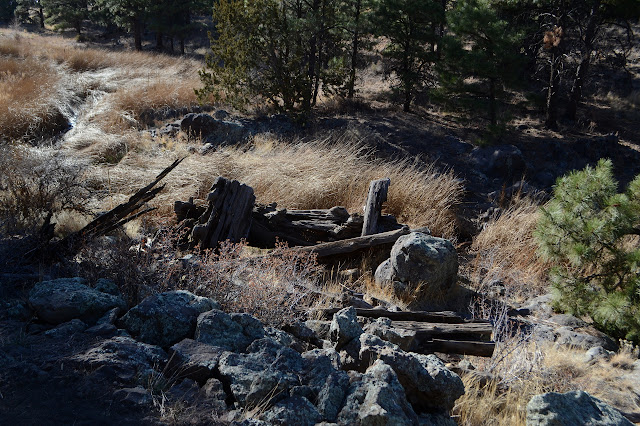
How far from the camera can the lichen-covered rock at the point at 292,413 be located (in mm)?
2549

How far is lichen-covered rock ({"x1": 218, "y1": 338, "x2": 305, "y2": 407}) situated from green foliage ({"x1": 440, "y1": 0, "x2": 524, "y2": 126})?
34.9 feet

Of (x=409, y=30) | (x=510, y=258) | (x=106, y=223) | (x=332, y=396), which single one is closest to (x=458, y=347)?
(x=332, y=396)

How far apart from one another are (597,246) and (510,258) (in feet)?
6.22

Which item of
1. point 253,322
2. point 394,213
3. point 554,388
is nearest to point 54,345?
point 253,322

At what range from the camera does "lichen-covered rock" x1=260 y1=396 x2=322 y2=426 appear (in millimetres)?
2549

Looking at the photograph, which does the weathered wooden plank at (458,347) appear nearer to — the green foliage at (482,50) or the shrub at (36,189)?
the shrub at (36,189)

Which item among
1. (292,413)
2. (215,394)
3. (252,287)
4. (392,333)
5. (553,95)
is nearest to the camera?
(292,413)

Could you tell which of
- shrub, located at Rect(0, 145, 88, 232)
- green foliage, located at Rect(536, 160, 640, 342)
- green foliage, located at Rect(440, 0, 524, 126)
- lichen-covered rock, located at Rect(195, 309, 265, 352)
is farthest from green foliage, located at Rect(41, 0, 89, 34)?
lichen-covered rock, located at Rect(195, 309, 265, 352)

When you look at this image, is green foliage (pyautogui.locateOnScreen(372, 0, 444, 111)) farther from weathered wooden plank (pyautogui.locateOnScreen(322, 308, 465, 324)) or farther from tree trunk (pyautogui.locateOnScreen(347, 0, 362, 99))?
weathered wooden plank (pyautogui.locateOnScreen(322, 308, 465, 324))

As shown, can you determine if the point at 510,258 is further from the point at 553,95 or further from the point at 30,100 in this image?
the point at 30,100

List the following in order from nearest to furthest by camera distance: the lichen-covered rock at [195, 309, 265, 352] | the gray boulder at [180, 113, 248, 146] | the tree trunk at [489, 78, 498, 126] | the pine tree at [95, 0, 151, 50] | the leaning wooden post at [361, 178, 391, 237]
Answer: the lichen-covered rock at [195, 309, 265, 352] < the leaning wooden post at [361, 178, 391, 237] < the gray boulder at [180, 113, 248, 146] < the tree trunk at [489, 78, 498, 126] < the pine tree at [95, 0, 151, 50]

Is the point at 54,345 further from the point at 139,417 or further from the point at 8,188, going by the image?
the point at 8,188

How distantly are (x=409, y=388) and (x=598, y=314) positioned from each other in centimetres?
323

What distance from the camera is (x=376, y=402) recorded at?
8.60ft
